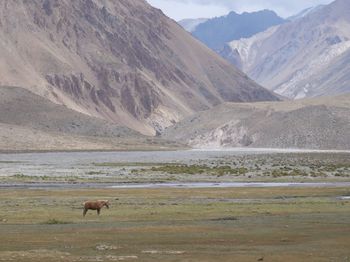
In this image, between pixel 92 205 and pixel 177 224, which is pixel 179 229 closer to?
pixel 177 224

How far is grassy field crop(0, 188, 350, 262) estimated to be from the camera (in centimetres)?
2950

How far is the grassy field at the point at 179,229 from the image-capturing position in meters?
29.5

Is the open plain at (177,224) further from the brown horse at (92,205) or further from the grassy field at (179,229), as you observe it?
the brown horse at (92,205)

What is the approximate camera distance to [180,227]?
37.8m

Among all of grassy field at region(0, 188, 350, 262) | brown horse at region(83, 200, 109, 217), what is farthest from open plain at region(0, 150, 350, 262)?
brown horse at region(83, 200, 109, 217)

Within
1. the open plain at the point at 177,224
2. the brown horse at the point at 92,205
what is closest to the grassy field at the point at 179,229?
the open plain at the point at 177,224

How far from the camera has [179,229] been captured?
37062 mm

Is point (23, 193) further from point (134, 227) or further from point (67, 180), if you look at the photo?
point (134, 227)

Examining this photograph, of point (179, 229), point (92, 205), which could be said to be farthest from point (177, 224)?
point (92, 205)

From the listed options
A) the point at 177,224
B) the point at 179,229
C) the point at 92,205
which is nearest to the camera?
the point at 179,229

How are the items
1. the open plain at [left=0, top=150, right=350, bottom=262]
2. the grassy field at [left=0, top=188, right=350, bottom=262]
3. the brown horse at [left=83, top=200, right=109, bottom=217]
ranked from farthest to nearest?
1. the brown horse at [left=83, top=200, right=109, bottom=217]
2. the open plain at [left=0, top=150, right=350, bottom=262]
3. the grassy field at [left=0, top=188, right=350, bottom=262]

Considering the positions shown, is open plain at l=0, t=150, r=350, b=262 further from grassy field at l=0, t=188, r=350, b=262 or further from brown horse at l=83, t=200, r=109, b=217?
A: brown horse at l=83, t=200, r=109, b=217

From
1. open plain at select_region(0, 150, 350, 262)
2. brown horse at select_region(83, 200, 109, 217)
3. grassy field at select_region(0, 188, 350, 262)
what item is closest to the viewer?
grassy field at select_region(0, 188, 350, 262)

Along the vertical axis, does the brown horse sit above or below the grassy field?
above
